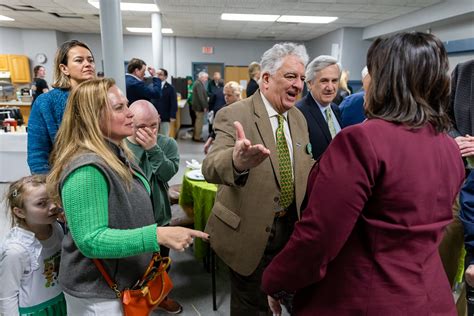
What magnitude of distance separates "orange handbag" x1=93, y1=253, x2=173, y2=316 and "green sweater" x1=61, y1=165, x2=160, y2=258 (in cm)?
16

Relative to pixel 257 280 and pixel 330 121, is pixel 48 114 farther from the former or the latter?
pixel 330 121

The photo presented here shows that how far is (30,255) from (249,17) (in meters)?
7.58

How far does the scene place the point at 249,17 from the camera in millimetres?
7797

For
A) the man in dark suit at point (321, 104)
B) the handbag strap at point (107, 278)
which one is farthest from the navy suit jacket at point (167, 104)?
the handbag strap at point (107, 278)

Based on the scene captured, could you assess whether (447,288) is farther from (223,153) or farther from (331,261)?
(223,153)

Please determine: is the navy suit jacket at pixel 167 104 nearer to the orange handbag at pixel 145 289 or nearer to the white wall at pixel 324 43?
the white wall at pixel 324 43

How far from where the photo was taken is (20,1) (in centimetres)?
669

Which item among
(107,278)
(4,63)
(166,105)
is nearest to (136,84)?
(166,105)

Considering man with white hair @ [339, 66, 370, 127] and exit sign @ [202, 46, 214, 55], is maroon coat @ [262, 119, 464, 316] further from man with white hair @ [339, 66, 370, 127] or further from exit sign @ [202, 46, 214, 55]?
exit sign @ [202, 46, 214, 55]

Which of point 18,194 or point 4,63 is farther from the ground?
point 4,63

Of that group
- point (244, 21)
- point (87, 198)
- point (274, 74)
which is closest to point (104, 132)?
point (87, 198)

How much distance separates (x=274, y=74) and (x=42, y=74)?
7.19 meters

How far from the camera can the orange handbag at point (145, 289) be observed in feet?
3.57

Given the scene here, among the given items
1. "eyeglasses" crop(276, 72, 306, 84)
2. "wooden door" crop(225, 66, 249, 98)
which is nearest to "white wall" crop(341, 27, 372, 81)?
"wooden door" crop(225, 66, 249, 98)
